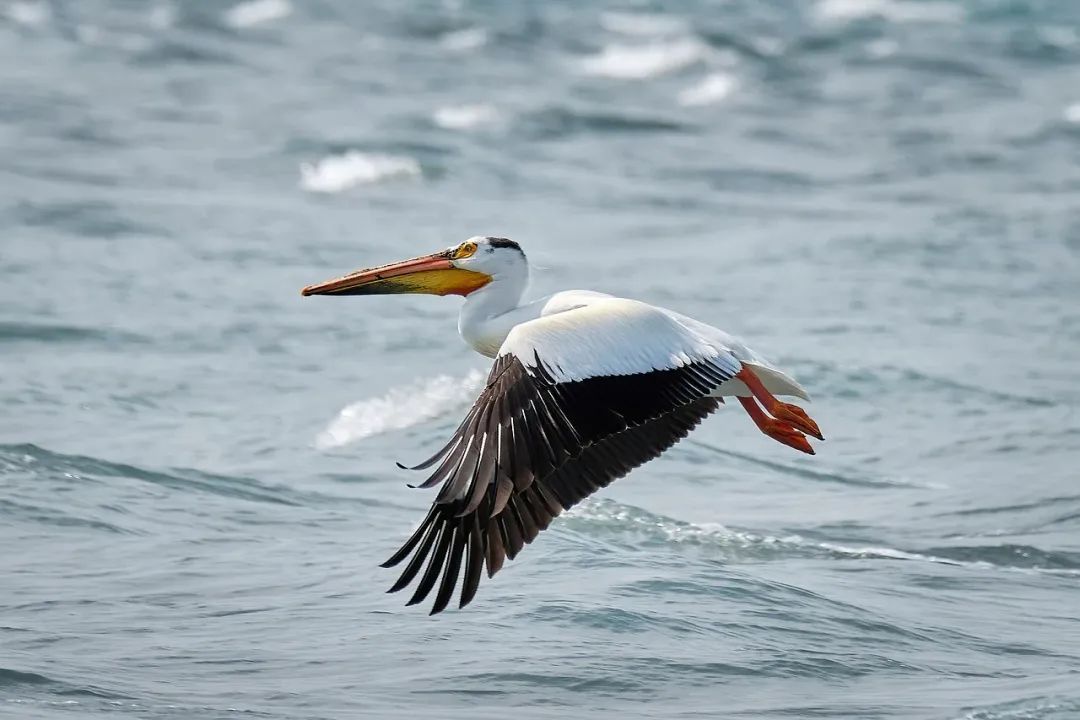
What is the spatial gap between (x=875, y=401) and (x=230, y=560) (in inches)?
208

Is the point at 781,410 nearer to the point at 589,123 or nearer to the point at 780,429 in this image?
the point at 780,429

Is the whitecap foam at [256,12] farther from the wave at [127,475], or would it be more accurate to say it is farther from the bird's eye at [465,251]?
the bird's eye at [465,251]

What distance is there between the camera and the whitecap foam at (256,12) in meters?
23.9

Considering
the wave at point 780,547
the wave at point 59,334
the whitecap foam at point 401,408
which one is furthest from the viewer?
the wave at point 59,334

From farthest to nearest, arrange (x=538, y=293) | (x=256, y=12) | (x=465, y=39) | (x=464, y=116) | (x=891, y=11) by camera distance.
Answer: (x=891, y=11) → (x=256, y=12) → (x=465, y=39) → (x=464, y=116) → (x=538, y=293)

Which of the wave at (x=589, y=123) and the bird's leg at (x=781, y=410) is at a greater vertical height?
the wave at (x=589, y=123)

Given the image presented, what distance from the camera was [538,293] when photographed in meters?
14.2

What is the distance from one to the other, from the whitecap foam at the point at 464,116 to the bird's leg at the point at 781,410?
501 inches

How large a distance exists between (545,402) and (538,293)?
8.13 m

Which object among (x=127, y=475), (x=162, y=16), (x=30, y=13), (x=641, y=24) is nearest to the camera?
(x=127, y=475)

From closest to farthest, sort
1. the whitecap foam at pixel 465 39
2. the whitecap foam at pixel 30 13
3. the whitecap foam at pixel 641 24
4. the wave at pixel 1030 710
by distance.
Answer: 1. the wave at pixel 1030 710
2. the whitecap foam at pixel 465 39
3. the whitecap foam at pixel 30 13
4. the whitecap foam at pixel 641 24

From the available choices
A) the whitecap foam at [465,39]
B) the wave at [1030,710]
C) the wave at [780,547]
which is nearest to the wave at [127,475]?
→ the wave at [780,547]

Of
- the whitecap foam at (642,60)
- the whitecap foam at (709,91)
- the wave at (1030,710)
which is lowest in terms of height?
the wave at (1030,710)

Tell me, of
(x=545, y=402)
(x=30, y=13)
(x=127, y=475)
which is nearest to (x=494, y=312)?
(x=545, y=402)
